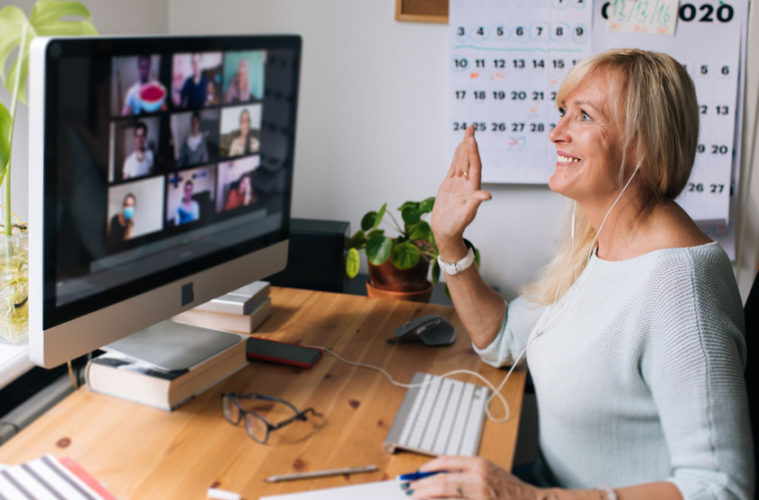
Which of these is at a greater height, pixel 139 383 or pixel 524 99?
pixel 524 99

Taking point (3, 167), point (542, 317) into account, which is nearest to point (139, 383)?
point (3, 167)

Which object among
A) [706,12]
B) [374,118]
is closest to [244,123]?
[374,118]

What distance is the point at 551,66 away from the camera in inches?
76.5

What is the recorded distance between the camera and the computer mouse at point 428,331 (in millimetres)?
1401

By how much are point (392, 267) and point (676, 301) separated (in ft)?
2.83

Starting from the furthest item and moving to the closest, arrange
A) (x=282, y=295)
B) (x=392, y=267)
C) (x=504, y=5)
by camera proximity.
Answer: (x=504, y=5) < (x=392, y=267) < (x=282, y=295)

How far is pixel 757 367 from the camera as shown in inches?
46.4

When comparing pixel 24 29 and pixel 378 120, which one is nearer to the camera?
pixel 24 29

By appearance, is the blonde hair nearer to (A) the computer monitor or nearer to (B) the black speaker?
(A) the computer monitor

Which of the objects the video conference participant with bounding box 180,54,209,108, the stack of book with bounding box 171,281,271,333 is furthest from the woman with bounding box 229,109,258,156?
the stack of book with bounding box 171,281,271,333

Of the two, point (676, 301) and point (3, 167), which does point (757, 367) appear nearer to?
point (676, 301)

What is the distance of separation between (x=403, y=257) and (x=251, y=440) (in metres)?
0.76

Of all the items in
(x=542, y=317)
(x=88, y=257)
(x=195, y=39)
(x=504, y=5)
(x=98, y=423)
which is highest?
(x=504, y=5)

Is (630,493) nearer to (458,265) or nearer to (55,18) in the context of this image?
(458,265)
